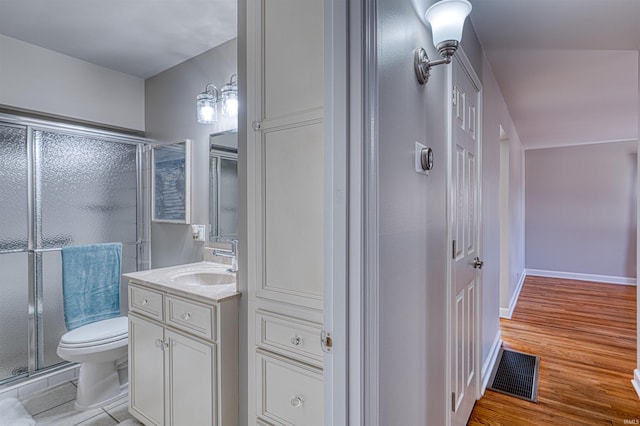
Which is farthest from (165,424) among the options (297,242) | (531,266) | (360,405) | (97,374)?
(531,266)

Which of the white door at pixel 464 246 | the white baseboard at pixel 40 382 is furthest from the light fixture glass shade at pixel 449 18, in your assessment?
the white baseboard at pixel 40 382

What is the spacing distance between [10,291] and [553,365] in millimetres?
4042

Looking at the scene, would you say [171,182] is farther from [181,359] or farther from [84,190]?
[181,359]

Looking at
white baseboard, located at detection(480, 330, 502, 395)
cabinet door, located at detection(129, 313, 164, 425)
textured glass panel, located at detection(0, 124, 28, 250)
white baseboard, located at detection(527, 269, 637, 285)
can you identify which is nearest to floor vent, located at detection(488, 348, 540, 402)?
white baseboard, located at detection(480, 330, 502, 395)

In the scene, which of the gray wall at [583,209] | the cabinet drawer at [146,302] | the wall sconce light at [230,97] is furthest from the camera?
the gray wall at [583,209]

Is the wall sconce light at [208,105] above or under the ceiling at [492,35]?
under

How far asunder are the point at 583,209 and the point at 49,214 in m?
7.13

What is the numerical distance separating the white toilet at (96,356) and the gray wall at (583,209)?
6468 millimetres

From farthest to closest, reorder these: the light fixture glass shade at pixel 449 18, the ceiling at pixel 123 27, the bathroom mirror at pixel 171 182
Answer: the bathroom mirror at pixel 171 182 → the ceiling at pixel 123 27 → the light fixture glass shade at pixel 449 18

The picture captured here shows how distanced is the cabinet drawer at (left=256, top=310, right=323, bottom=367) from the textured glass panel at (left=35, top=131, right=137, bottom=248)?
2.05 m

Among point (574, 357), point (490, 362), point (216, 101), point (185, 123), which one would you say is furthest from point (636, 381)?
point (185, 123)

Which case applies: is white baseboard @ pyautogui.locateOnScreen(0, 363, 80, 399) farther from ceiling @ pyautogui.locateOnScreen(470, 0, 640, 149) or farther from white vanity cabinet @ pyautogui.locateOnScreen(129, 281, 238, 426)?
ceiling @ pyautogui.locateOnScreen(470, 0, 640, 149)

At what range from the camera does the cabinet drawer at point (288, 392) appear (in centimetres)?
122

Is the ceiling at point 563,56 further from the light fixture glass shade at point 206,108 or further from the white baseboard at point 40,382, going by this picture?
the white baseboard at point 40,382
